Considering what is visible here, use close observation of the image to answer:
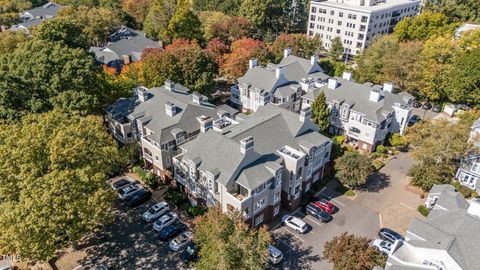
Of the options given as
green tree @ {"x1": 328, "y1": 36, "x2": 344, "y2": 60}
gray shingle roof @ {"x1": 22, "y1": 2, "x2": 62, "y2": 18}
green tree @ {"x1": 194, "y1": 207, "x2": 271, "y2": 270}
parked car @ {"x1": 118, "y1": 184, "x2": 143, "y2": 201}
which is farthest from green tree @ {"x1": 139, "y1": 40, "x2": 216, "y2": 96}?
gray shingle roof @ {"x1": 22, "y1": 2, "x2": 62, "y2": 18}

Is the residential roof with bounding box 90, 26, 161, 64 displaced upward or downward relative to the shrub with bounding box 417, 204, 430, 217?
upward

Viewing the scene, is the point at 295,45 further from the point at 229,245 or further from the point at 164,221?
the point at 229,245

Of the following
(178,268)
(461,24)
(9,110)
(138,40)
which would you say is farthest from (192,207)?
(461,24)

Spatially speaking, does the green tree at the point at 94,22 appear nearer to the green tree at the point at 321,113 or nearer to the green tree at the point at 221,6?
the green tree at the point at 221,6

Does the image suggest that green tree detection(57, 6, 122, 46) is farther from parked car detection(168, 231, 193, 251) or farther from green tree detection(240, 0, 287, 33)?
parked car detection(168, 231, 193, 251)

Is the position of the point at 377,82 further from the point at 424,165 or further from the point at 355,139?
the point at 424,165

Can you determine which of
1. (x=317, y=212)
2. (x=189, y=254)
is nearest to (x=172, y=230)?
(x=189, y=254)
